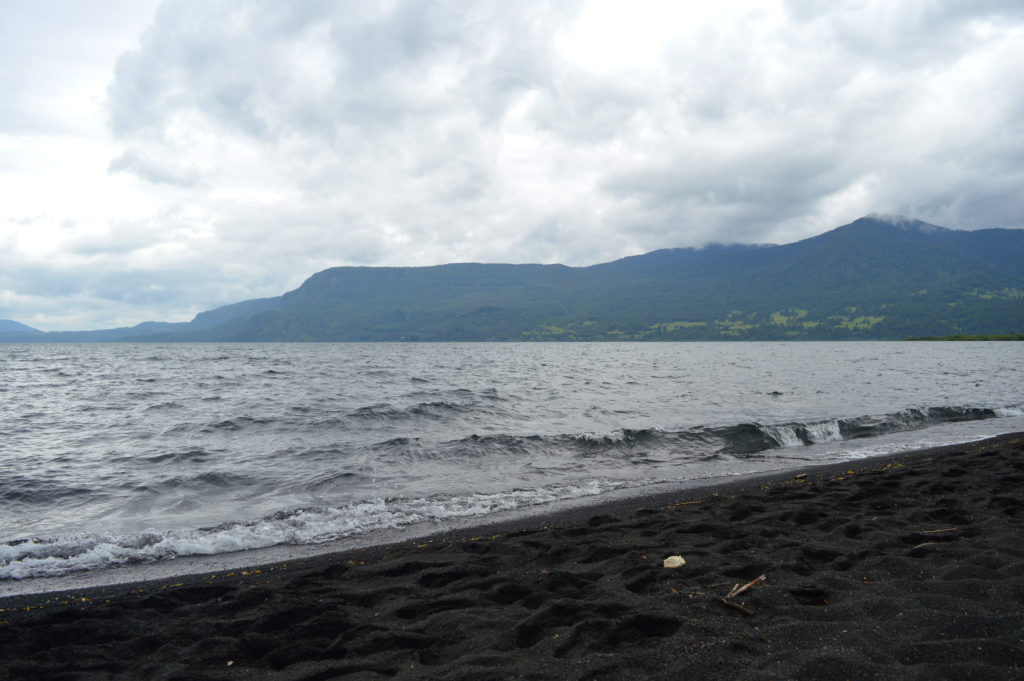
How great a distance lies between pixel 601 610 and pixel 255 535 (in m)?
7.85

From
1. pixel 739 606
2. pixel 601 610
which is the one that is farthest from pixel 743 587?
pixel 601 610

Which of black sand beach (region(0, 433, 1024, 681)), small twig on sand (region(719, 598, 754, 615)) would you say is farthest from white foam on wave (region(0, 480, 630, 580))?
small twig on sand (region(719, 598, 754, 615))

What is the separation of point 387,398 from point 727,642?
29103mm


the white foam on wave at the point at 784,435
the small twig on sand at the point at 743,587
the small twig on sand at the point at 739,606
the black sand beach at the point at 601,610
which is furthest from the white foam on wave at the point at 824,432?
the small twig on sand at the point at 739,606

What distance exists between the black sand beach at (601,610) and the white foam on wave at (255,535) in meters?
1.66

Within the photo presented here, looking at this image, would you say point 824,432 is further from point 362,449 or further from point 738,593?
point 738,593

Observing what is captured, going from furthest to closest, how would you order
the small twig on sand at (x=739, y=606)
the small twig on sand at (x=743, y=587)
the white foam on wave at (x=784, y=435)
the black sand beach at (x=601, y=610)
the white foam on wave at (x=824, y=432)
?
the white foam on wave at (x=824, y=432) → the white foam on wave at (x=784, y=435) → the small twig on sand at (x=743, y=587) → the small twig on sand at (x=739, y=606) → the black sand beach at (x=601, y=610)

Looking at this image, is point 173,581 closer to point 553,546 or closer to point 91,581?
point 91,581

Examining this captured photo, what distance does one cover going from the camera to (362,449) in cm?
1866

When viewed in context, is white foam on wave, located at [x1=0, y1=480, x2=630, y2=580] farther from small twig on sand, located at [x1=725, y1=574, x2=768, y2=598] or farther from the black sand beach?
small twig on sand, located at [x1=725, y1=574, x2=768, y2=598]

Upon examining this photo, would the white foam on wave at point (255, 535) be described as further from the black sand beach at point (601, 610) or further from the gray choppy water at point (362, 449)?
the black sand beach at point (601, 610)

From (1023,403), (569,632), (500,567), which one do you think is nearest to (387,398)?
(500,567)

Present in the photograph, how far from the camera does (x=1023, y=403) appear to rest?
98.7ft

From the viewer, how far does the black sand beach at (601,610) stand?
14.9 feet
